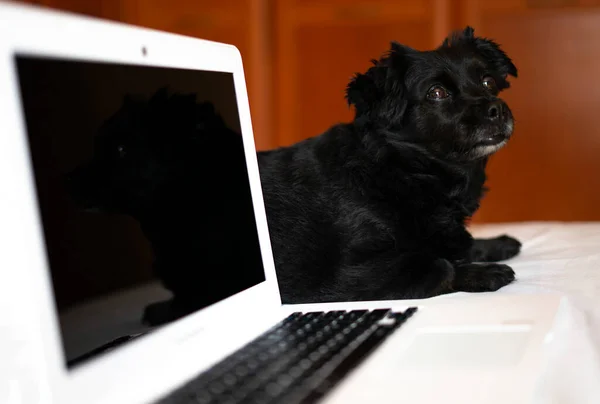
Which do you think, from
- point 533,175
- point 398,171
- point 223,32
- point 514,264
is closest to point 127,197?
point 398,171

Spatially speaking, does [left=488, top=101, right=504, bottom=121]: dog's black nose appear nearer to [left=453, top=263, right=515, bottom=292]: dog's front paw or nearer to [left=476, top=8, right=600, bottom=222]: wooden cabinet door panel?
[left=453, top=263, right=515, bottom=292]: dog's front paw

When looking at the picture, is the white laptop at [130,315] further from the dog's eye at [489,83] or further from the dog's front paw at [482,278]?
the dog's eye at [489,83]

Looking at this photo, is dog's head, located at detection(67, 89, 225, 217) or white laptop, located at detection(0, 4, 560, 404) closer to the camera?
white laptop, located at detection(0, 4, 560, 404)

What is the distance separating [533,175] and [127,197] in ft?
10.2

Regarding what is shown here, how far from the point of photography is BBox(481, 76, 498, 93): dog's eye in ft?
5.91

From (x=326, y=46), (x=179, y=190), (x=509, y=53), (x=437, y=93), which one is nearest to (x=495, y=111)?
(x=437, y=93)

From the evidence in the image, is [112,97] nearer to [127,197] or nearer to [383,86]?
[127,197]

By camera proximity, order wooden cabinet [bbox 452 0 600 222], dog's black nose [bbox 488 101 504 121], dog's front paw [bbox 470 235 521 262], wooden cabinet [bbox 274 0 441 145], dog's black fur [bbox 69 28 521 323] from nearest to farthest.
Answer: dog's black fur [bbox 69 28 521 323]
dog's black nose [bbox 488 101 504 121]
dog's front paw [bbox 470 235 521 262]
wooden cabinet [bbox 452 0 600 222]
wooden cabinet [bbox 274 0 441 145]

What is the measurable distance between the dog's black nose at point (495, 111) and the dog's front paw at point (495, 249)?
35cm

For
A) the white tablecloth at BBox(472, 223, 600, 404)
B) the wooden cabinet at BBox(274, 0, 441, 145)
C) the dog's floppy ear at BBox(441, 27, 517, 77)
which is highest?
the wooden cabinet at BBox(274, 0, 441, 145)

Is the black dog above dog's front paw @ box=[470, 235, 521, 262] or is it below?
above

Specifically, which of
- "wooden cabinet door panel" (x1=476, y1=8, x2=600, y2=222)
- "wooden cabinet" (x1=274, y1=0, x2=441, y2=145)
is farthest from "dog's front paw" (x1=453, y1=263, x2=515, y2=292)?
"wooden cabinet" (x1=274, y1=0, x2=441, y2=145)

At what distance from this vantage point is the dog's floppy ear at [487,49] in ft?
6.04

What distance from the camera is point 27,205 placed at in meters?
0.67
